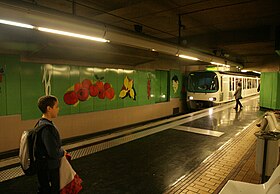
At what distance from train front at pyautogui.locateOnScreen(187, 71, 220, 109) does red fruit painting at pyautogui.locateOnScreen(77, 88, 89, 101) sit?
756 cm

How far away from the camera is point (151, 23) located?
631 cm

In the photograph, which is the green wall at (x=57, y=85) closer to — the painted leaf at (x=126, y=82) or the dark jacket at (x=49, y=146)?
the painted leaf at (x=126, y=82)

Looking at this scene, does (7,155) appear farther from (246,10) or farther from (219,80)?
(219,80)

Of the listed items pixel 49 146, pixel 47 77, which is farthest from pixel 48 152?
pixel 47 77

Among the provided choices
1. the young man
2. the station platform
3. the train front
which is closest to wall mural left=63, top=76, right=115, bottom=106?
the station platform

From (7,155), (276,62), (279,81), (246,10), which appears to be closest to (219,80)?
(279,81)

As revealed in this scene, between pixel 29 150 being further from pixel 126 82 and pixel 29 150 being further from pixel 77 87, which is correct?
pixel 126 82

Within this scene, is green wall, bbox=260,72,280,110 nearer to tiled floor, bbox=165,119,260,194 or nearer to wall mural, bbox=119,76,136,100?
tiled floor, bbox=165,119,260,194

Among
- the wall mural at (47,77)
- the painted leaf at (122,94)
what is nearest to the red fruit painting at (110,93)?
the painted leaf at (122,94)

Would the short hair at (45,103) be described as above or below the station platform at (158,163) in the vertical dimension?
above

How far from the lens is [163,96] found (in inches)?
493

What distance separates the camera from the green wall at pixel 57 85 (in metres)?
5.73

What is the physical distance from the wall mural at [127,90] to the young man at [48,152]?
6832 mm

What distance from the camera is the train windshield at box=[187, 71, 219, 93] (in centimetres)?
1246
